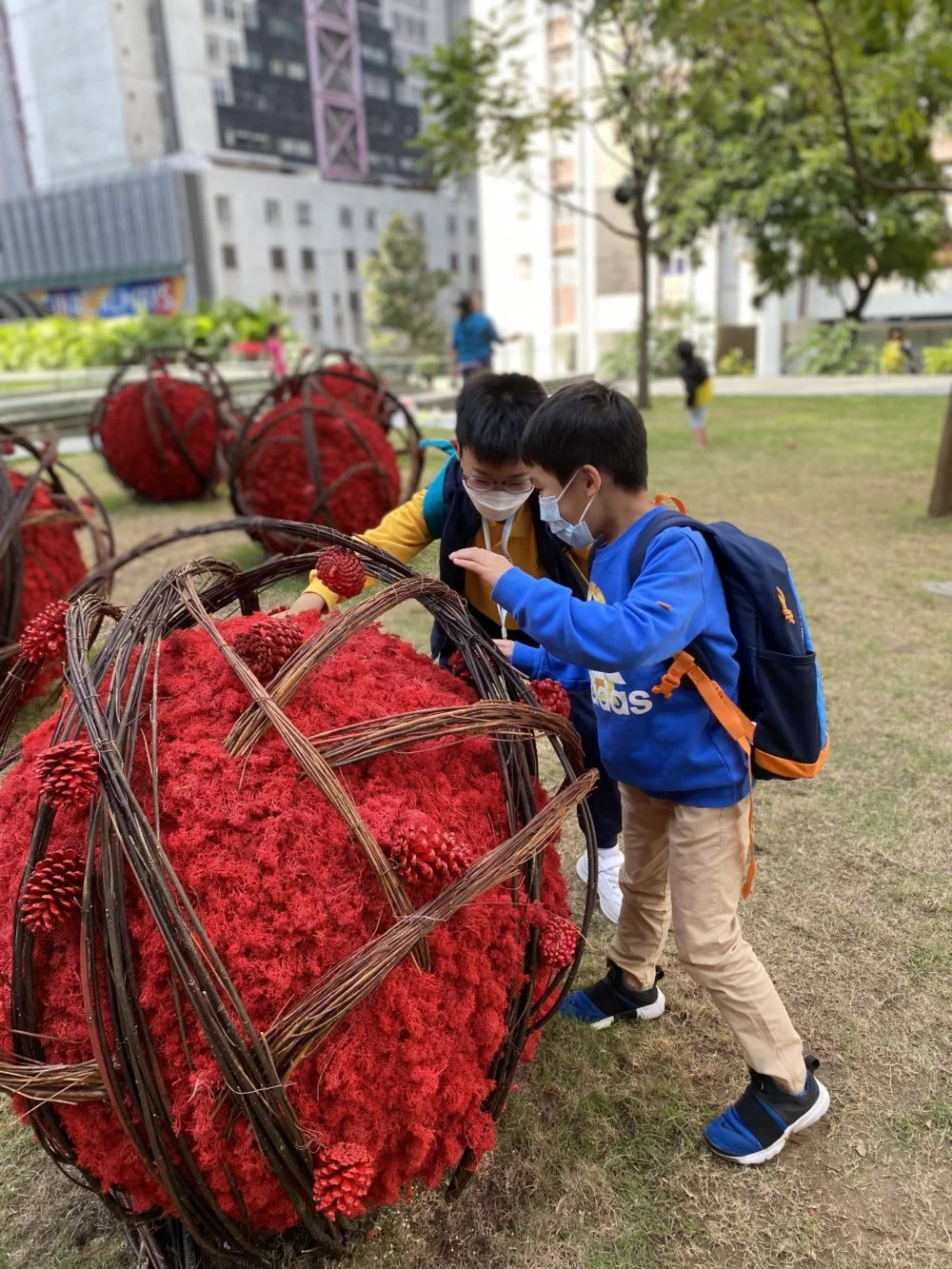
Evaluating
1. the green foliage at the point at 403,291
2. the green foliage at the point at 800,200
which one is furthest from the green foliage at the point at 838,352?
the green foliage at the point at 403,291

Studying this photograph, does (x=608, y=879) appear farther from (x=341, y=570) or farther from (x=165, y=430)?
(x=165, y=430)

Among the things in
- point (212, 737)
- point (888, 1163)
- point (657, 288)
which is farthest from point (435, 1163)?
point (657, 288)

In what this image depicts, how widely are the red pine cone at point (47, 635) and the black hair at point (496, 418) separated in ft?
3.20

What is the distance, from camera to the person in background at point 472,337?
12.4m

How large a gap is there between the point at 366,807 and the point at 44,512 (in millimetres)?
3575

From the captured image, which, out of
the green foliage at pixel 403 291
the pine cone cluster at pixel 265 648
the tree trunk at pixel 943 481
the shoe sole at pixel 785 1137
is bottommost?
the shoe sole at pixel 785 1137

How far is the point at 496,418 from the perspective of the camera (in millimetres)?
2197

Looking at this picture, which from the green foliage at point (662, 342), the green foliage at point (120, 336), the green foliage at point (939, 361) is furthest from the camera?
the green foliage at point (120, 336)

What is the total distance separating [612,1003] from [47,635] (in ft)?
5.30

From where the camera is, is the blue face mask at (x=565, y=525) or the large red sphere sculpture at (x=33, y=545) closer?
the blue face mask at (x=565, y=525)

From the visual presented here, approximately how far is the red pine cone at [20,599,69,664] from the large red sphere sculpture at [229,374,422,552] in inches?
165

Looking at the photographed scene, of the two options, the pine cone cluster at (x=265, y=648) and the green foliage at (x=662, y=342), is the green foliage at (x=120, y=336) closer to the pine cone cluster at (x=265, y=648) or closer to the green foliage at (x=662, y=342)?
the green foliage at (x=662, y=342)

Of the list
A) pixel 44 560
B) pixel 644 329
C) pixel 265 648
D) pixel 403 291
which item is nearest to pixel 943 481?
pixel 44 560

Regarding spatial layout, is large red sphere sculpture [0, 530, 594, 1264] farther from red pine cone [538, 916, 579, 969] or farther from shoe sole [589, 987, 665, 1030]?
shoe sole [589, 987, 665, 1030]
